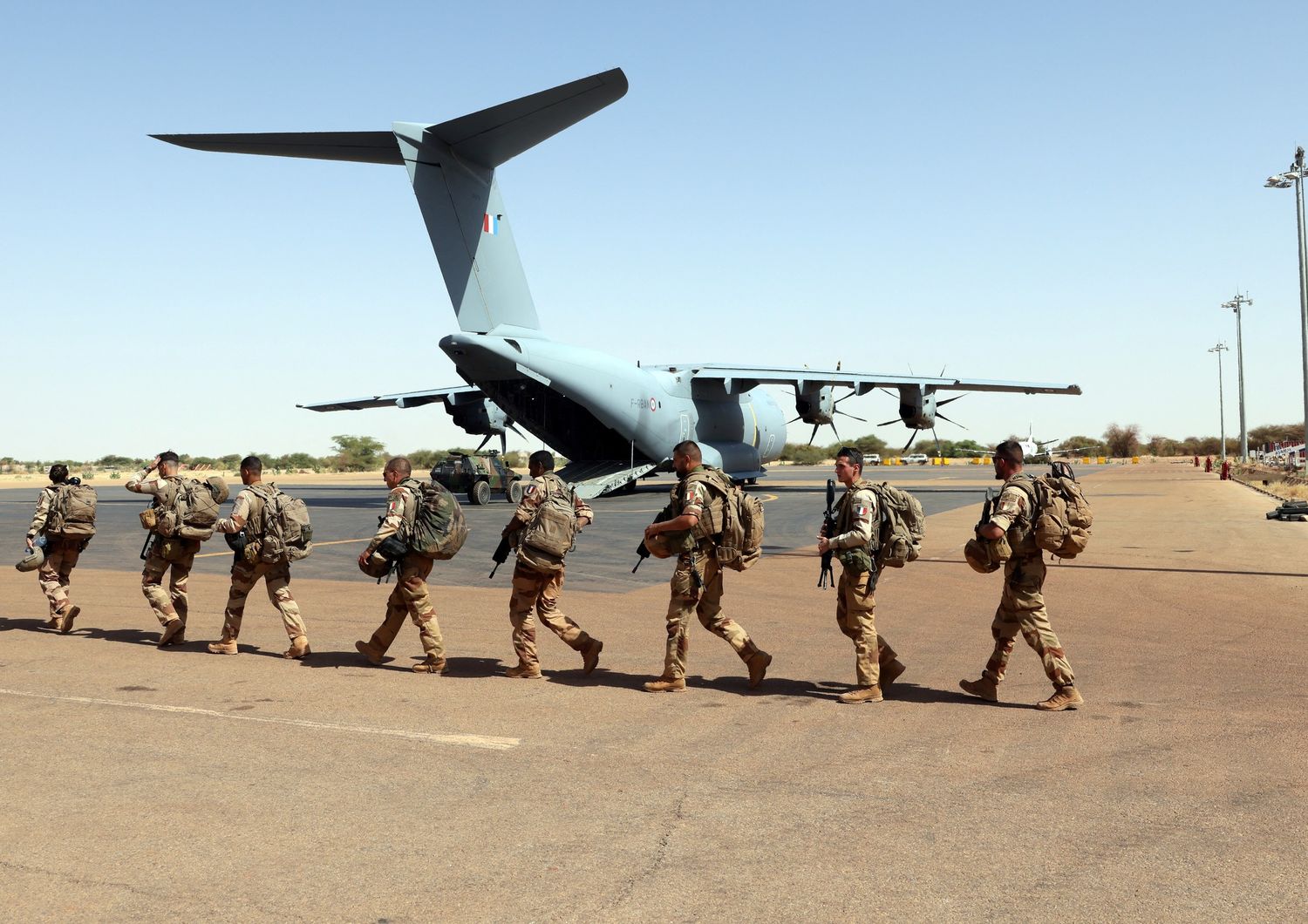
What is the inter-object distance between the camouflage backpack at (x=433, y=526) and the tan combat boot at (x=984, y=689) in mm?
4119

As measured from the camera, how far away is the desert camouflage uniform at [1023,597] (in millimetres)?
7484

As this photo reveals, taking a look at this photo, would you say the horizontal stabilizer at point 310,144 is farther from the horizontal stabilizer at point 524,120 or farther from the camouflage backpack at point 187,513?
the camouflage backpack at point 187,513

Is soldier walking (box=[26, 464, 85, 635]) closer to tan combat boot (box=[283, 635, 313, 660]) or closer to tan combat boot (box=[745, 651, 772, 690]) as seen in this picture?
tan combat boot (box=[283, 635, 313, 660])

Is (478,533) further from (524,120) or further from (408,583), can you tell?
(408,583)

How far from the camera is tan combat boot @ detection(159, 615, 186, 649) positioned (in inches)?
393

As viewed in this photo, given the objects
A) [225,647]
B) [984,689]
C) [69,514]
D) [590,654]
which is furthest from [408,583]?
[984,689]

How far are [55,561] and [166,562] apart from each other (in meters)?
1.58

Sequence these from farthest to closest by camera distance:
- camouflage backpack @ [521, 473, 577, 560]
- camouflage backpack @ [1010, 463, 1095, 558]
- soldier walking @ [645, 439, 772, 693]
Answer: camouflage backpack @ [521, 473, 577, 560]
soldier walking @ [645, 439, 772, 693]
camouflage backpack @ [1010, 463, 1095, 558]

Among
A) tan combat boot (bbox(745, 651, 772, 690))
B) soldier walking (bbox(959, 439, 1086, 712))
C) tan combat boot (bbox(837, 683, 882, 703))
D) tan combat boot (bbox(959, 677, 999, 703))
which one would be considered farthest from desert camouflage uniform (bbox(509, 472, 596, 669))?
soldier walking (bbox(959, 439, 1086, 712))

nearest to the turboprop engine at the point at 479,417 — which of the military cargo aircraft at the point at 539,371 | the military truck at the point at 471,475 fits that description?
the military cargo aircraft at the point at 539,371

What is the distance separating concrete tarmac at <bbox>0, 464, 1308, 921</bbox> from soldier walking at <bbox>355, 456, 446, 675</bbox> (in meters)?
0.37

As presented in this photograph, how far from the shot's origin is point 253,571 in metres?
9.59

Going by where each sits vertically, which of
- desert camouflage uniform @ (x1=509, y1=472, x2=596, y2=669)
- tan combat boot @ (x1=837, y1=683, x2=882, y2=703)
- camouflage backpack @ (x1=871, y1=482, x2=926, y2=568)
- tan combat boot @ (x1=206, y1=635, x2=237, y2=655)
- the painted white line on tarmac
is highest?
camouflage backpack @ (x1=871, y1=482, x2=926, y2=568)

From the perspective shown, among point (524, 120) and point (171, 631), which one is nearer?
point (171, 631)
